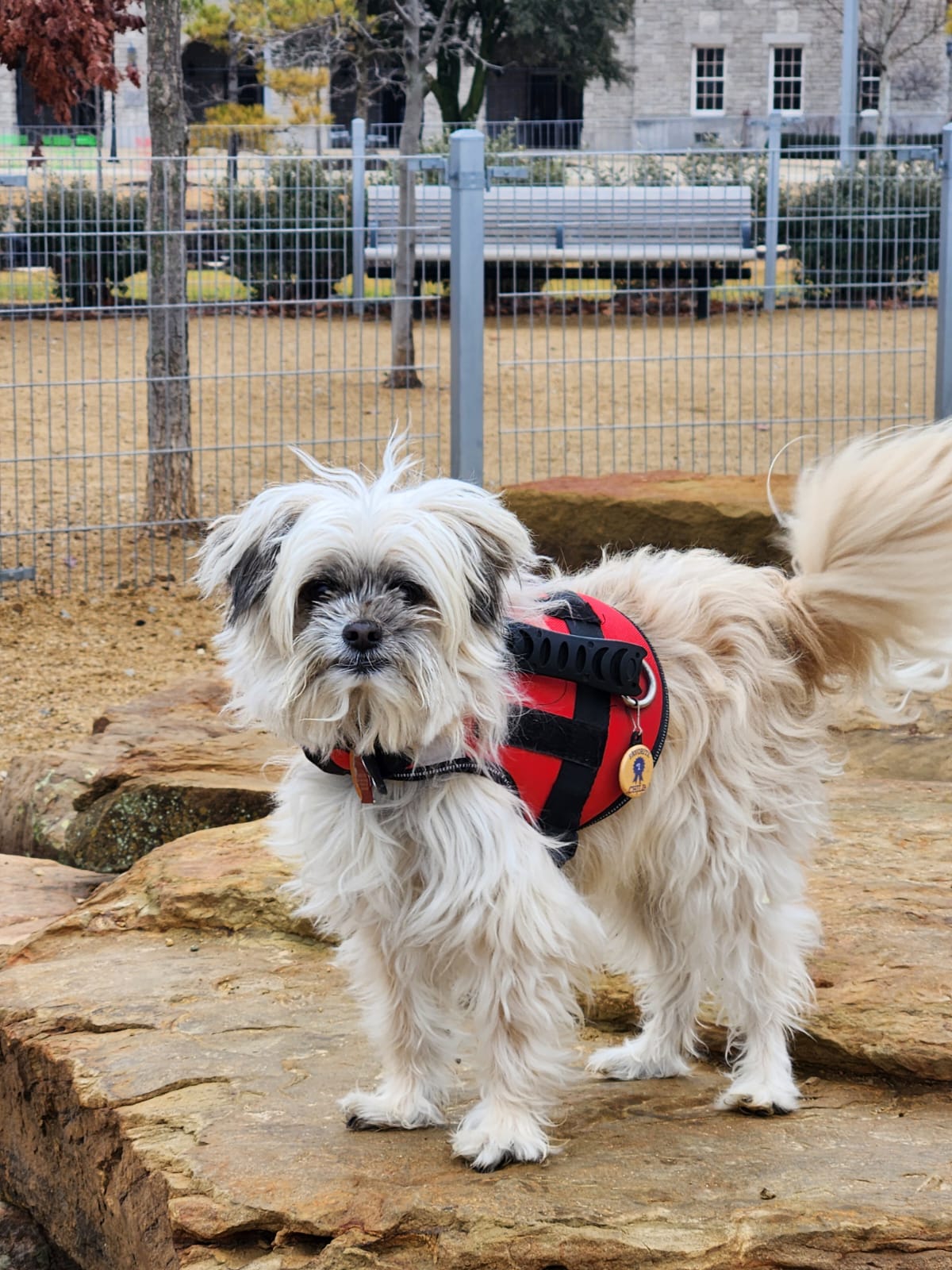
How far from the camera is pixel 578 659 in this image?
10.6 ft

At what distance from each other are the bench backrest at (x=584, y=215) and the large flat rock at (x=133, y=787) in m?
3.85

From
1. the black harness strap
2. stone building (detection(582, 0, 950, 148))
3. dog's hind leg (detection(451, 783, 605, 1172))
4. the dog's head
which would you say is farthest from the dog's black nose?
stone building (detection(582, 0, 950, 148))

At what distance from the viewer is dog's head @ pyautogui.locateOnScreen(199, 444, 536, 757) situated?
111 inches

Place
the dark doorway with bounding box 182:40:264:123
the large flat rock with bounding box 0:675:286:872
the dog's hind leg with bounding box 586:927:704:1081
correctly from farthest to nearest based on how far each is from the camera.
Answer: the dark doorway with bounding box 182:40:264:123
the large flat rock with bounding box 0:675:286:872
the dog's hind leg with bounding box 586:927:704:1081

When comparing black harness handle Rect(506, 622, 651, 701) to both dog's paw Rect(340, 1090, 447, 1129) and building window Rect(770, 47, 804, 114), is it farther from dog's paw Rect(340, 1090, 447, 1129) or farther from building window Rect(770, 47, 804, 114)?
building window Rect(770, 47, 804, 114)

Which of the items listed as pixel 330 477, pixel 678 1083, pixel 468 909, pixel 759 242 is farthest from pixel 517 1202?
pixel 759 242

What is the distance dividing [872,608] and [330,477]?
4.24 feet

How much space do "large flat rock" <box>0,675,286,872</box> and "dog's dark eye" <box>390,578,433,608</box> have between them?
2232 mm

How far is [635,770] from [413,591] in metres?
0.72

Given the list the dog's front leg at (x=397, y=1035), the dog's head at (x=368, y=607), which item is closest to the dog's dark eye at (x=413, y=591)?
the dog's head at (x=368, y=607)

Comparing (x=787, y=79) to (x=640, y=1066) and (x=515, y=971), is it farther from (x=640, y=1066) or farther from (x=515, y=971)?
(x=515, y=971)

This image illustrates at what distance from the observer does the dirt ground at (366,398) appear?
8859 millimetres

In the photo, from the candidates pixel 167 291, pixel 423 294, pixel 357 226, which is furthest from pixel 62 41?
pixel 423 294

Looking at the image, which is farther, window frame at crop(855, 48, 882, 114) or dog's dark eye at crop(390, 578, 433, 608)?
window frame at crop(855, 48, 882, 114)
